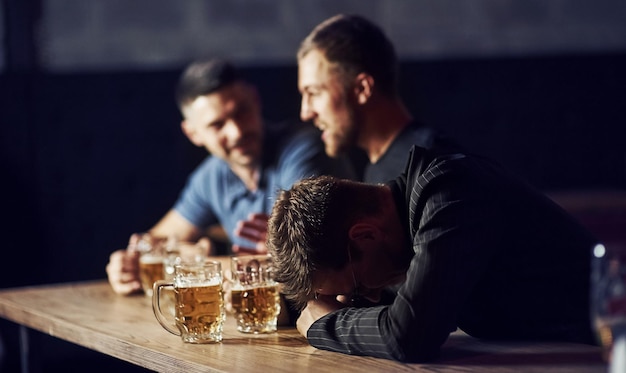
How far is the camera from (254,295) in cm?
191

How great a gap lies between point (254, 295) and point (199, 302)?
0.37 ft

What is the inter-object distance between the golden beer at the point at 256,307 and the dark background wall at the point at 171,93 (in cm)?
246

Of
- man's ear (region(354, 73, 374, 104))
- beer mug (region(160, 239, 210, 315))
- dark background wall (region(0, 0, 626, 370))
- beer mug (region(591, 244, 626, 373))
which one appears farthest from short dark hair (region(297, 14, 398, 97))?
dark background wall (region(0, 0, 626, 370))

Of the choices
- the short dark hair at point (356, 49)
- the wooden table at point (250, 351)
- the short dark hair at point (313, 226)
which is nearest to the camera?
the wooden table at point (250, 351)

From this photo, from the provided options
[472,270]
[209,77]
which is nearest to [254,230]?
[209,77]

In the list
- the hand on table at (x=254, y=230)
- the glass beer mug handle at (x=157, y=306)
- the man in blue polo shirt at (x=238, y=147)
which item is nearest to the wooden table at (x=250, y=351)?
the glass beer mug handle at (x=157, y=306)

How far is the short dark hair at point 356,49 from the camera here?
271 centimetres

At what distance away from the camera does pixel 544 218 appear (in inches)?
71.9

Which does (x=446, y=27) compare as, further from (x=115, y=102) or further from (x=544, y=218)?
(x=544, y=218)

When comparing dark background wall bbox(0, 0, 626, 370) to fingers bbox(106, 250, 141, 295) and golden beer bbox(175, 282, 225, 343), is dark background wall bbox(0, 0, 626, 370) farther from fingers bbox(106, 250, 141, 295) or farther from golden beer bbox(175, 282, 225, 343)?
golden beer bbox(175, 282, 225, 343)

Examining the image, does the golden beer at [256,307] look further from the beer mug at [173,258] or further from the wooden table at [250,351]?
the beer mug at [173,258]

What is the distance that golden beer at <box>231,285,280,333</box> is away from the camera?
6.27 ft

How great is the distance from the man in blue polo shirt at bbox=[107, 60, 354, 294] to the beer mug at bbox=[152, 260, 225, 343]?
108 centimetres

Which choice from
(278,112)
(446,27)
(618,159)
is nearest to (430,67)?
(446,27)
